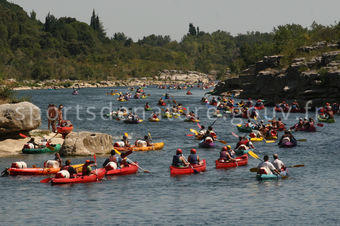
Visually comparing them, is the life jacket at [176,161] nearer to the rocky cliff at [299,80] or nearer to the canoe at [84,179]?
the canoe at [84,179]

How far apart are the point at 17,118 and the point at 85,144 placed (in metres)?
5.50

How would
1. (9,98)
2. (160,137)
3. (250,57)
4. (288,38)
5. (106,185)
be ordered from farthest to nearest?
(250,57)
(288,38)
(160,137)
(9,98)
(106,185)

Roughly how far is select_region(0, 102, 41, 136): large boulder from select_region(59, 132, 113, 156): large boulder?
3.67 meters

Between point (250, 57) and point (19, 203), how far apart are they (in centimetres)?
11398

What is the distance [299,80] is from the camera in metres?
78.7

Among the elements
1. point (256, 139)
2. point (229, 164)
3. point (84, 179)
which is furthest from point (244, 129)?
point (84, 179)

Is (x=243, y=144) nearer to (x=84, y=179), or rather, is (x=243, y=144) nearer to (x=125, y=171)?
(x=125, y=171)

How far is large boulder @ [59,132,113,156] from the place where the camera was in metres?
36.6

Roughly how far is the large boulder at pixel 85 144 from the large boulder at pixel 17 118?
3667 mm

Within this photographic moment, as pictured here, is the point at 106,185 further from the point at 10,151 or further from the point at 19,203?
the point at 10,151

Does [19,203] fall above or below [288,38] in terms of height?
below

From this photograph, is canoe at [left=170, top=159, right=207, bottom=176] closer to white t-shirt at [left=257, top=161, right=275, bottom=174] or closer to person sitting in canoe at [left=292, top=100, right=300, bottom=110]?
white t-shirt at [left=257, top=161, right=275, bottom=174]

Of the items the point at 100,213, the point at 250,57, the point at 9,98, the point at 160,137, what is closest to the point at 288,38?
the point at 250,57

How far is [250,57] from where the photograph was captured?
134500 mm
